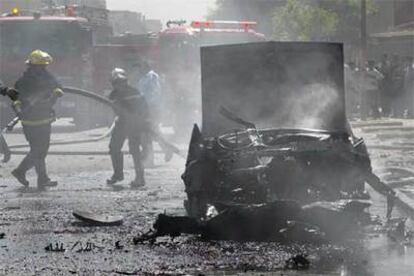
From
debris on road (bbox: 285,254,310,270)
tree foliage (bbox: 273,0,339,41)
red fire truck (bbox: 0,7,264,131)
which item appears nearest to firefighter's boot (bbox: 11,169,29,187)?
debris on road (bbox: 285,254,310,270)

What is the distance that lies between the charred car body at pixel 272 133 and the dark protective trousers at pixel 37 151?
11.5ft

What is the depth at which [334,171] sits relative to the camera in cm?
870

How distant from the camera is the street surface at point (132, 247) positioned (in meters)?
7.15

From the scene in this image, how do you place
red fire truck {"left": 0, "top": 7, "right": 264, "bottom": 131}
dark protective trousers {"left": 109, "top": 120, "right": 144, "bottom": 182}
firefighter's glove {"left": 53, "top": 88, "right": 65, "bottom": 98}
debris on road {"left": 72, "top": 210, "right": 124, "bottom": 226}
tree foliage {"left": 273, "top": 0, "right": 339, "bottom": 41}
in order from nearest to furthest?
debris on road {"left": 72, "top": 210, "right": 124, "bottom": 226} → firefighter's glove {"left": 53, "top": 88, "right": 65, "bottom": 98} → dark protective trousers {"left": 109, "top": 120, "right": 144, "bottom": 182} → red fire truck {"left": 0, "top": 7, "right": 264, "bottom": 131} → tree foliage {"left": 273, "top": 0, "right": 339, "bottom": 41}

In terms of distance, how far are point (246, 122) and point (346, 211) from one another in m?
1.71

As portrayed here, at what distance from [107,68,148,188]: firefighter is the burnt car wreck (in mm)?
2935

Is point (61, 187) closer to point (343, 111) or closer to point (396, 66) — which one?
point (343, 111)

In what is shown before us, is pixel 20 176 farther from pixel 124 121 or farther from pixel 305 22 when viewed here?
pixel 305 22

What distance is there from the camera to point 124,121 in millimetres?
13164

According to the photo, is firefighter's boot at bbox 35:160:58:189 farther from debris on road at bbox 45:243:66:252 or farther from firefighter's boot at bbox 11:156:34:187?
debris on road at bbox 45:243:66:252

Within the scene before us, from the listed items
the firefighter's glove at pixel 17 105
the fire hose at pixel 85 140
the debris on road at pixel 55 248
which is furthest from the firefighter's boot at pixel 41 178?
the debris on road at pixel 55 248

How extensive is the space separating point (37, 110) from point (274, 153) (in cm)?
542

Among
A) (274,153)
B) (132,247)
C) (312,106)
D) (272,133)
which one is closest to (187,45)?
(312,106)

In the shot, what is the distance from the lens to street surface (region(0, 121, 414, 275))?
7.15 m
